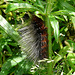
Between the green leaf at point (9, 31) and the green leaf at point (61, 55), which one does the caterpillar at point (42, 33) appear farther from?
the green leaf at point (9, 31)

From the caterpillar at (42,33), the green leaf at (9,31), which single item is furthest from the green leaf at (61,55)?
the green leaf at (9,31)

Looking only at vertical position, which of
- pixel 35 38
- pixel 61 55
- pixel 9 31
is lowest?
pixel 61 55

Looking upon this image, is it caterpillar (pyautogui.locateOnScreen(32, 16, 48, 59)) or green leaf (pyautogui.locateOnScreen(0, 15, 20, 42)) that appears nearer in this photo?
green leaf (pyautogui.locateOnScreen(0, 15, 20, 42))

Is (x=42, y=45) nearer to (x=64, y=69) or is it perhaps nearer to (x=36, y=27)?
(x=36, y=27)

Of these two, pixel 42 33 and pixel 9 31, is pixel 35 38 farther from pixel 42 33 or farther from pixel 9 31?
pixel 9 31

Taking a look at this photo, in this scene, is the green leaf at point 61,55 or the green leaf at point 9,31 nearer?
the green leaf at point 9,31

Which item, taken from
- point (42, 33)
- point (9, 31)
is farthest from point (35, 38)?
point (9, 31)

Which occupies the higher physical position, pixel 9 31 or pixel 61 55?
pixel 9 31

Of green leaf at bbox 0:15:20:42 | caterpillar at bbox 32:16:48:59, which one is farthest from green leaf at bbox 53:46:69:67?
green leaf at bbox 0:15:20:42

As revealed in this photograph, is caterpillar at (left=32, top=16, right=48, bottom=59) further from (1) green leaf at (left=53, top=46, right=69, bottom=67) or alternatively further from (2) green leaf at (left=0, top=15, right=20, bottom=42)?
(2) green leaf at (left=0, top=15, right=20, bottom=42)
